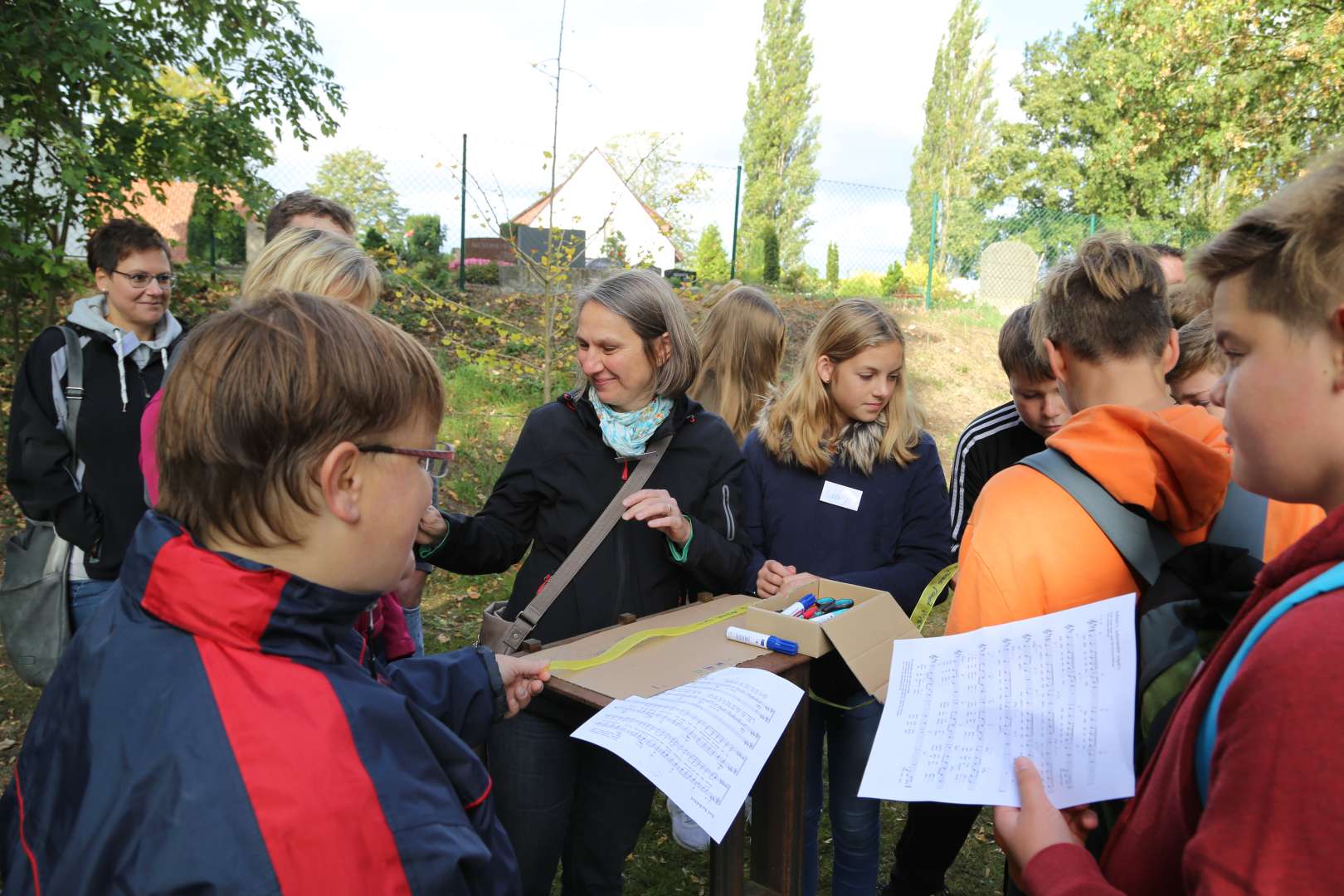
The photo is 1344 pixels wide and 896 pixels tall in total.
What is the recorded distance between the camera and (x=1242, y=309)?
101 centimetres

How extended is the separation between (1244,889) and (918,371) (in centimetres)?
1245

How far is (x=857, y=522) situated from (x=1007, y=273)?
14546 millimetres

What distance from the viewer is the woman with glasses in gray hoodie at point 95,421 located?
10.3 feet

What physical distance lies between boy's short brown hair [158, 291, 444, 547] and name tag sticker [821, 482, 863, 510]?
6.51 ft

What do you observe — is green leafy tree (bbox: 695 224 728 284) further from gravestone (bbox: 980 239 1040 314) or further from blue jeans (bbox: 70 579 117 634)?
blue jeans (bbox: 70 579 117 634)

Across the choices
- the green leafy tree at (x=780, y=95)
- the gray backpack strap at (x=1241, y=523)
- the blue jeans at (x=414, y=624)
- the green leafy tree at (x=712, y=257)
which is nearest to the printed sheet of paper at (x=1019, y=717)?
the gray backpack strap at (x=1241, y=523)

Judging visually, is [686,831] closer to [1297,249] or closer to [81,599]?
[81,599]

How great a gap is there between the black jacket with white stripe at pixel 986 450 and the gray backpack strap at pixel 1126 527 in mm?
1478

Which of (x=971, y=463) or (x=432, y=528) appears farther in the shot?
(x=971, y=463)

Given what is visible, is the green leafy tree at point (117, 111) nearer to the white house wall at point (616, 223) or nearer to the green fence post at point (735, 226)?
the white house wall at point (616, 223)

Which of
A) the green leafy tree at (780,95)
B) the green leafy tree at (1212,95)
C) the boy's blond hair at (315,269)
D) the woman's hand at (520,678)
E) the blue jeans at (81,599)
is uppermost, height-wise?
the green leafy tree at (780,95)

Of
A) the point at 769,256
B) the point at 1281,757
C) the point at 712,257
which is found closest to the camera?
the point at 1281,757

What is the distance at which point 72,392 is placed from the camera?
126 inches

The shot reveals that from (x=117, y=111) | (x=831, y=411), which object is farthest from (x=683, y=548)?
(x=117, y=111)
